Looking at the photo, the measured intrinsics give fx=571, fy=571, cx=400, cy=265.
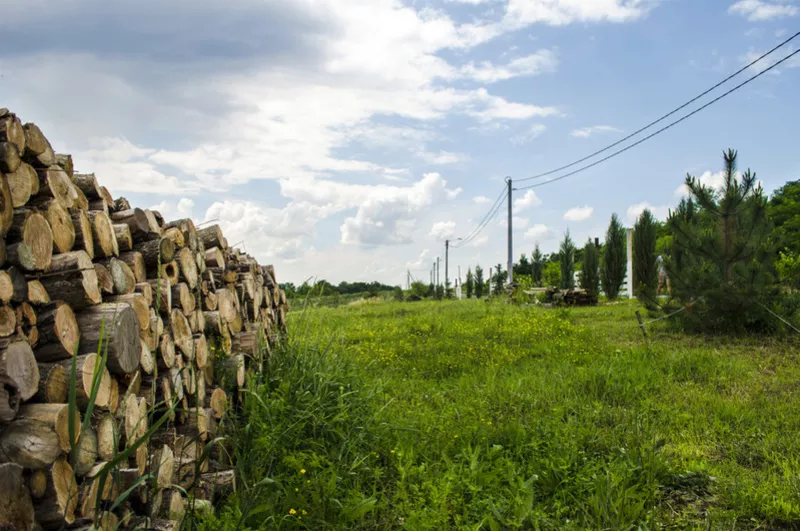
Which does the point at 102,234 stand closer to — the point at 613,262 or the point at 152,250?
the point at 152,250

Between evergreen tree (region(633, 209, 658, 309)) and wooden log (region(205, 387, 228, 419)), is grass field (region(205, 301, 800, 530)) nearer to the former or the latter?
wooden log (region(205, 387, 228, 419))

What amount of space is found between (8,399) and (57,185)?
977mm

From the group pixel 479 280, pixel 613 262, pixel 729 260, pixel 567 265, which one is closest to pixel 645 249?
pixel 613 262

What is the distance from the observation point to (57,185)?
8.28 feet

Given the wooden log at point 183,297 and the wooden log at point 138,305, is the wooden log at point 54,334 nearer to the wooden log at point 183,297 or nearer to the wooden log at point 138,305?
the wooden log at point 138,305

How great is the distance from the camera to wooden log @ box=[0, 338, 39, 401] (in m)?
2.01

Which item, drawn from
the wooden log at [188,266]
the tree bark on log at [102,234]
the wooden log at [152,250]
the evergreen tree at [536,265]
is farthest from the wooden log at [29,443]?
the evergreen tree at [536,265]

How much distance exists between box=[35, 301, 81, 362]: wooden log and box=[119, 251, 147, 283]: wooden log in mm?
634

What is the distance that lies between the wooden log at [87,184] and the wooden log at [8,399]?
3.86 feet

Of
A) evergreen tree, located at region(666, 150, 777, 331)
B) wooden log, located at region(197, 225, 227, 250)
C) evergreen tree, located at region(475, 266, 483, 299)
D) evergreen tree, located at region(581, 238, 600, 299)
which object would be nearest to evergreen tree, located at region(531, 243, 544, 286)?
evergreen tree, located at region(475, 266, 483, 299)

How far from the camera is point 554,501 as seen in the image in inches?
133

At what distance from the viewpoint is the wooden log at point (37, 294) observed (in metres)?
2.25

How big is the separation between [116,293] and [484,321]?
8352 mm

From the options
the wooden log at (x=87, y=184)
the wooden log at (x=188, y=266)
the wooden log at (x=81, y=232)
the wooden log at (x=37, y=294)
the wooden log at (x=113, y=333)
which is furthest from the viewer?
the wooden log at (x=188, y=266)
